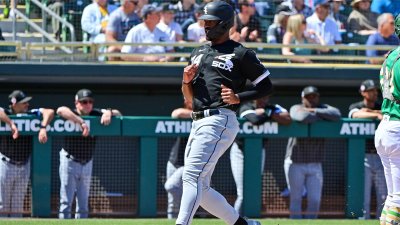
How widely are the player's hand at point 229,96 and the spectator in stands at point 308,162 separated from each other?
171 inches

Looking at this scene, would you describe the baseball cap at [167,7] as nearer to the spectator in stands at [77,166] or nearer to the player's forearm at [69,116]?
the spectator in stands at [77,166]

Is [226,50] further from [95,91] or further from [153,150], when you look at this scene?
[95,91]

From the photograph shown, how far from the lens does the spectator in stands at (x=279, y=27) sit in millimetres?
→ 12570

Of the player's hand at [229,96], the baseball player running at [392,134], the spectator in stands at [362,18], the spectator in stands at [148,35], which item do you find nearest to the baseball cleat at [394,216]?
the baseball player running at [392,134]

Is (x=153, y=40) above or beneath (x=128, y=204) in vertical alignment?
above

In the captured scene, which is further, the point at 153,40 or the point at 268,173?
the point at 153,40

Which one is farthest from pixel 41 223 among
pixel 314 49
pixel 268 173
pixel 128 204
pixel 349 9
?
pixel 349 9

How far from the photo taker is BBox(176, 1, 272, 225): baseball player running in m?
6.49

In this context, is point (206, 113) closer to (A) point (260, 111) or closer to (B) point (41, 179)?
(A) point (260, 111)

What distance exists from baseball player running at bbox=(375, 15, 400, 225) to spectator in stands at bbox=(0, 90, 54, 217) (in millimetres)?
5038

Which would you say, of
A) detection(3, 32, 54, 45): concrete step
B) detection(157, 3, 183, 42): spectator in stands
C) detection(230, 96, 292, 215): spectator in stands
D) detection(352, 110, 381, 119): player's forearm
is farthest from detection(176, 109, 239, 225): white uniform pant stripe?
detection(3, 32, 54, 45): concrete step

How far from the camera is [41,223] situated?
8.46 metres

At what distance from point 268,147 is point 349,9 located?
11.7ft

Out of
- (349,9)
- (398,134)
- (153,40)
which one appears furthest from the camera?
(349,9)
